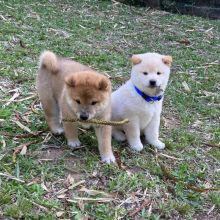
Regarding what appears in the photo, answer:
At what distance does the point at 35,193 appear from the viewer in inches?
146

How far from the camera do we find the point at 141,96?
454 centimetres

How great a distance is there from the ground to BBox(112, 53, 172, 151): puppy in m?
0.23

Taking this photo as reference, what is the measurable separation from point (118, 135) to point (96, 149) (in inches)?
14.3

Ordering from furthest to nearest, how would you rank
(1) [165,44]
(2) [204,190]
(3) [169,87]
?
(1) [165,44], (3) [169,87], (2) [204,190]

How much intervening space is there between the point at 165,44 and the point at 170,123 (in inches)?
137

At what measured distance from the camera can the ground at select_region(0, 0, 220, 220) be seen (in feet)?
12.3

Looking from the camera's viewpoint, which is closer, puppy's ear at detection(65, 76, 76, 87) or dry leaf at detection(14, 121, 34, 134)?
puppy's ear at detection(65, 76, 76, 87)

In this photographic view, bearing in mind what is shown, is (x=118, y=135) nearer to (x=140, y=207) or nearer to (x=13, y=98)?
(x=140, y=207)

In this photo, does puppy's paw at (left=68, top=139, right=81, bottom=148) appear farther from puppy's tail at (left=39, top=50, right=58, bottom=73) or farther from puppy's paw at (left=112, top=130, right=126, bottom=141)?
puppy's tail at (left=39, top=50, right=58, bottom=73)

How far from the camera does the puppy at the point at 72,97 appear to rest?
4086 mm

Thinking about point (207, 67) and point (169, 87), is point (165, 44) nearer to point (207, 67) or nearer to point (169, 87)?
point (207, 67)

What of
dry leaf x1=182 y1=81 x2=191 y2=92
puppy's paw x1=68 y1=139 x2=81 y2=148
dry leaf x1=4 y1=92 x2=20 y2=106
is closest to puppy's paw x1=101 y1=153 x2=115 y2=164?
puppy's paw x1=68 y1=139 x2=81 y2=148

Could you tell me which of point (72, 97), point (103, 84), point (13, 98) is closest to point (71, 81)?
point (72, 97)

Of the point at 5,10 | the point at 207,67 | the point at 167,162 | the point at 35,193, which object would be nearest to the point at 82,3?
the point at 5,10
